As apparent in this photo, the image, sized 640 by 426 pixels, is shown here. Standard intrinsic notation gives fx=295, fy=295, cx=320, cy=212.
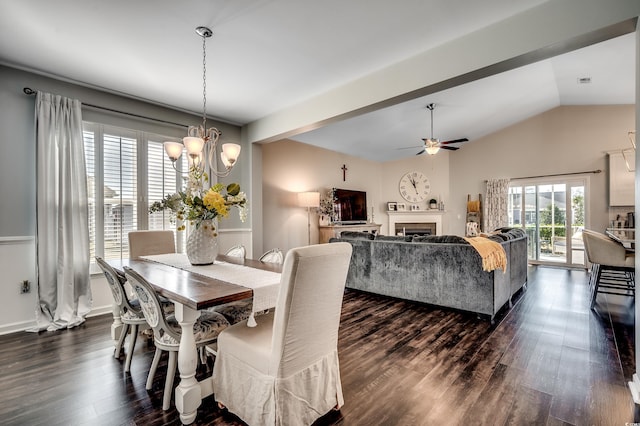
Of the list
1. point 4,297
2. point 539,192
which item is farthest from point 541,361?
point 539,192

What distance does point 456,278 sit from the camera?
3.42 m

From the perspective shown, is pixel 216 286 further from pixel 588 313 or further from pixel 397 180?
pixel 397 180

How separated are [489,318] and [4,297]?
5.03m

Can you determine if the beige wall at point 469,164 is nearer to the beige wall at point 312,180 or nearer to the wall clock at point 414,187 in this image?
the beige wall at point 312,180

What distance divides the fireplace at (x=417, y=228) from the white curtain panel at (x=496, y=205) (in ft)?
4.20

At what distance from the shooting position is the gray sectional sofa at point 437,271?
3270 mm

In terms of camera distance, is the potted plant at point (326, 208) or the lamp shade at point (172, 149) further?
the potted plant at point (326, 208)

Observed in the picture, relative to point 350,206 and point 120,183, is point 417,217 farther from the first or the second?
point 120,183

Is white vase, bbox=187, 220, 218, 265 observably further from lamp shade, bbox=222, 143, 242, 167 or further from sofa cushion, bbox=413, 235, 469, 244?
sofa cushion, bbox=413, 235, 469, 244

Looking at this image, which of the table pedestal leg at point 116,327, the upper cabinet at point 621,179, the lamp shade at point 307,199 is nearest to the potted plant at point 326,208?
the lamp shade at point 307,199

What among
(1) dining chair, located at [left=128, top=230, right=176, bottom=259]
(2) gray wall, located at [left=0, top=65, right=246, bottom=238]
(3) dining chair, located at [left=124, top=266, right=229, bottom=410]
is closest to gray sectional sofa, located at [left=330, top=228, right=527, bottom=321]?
(1) dining chair, located at [left=128, top=230, right=176, bottom=259]

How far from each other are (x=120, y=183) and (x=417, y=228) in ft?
22.6

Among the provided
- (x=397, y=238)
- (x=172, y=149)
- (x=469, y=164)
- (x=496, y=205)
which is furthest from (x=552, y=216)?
(x=172, y=149)

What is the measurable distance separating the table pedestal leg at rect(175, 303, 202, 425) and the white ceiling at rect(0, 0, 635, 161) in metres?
2.15
